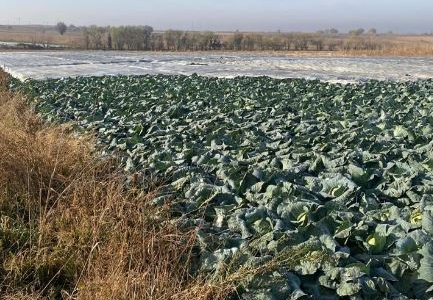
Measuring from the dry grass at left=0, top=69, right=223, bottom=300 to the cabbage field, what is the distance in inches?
10.7

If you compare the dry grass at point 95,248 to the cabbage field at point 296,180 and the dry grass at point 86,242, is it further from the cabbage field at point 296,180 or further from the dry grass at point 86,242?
the cabbage field at point 296,180

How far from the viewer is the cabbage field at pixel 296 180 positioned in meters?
3.21

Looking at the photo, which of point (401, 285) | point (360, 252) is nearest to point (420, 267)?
point (401, 285)

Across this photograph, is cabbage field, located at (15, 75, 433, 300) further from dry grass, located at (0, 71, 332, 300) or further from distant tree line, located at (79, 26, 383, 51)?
distant tree line, located at (79, 26, 383, 51)

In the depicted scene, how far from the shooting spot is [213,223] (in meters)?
4.23

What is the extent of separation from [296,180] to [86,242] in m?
2.25

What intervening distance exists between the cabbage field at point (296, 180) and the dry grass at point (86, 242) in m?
0.27

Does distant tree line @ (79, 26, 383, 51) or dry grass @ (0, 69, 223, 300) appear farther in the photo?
distant tree line @ (79, 26, 383, 51)

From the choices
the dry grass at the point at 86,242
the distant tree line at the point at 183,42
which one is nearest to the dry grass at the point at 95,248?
the dry grass at the point at 86,242

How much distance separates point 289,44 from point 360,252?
68.5 meters

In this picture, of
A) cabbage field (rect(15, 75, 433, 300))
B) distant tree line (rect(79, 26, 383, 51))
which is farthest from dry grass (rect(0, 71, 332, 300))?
distant tree line (rect(79, 26, 383, 51))

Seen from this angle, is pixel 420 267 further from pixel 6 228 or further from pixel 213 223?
pixel 6 228

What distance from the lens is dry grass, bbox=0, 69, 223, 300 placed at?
3206 mm

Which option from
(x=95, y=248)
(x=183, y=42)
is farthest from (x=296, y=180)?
(x=183, y=42)
